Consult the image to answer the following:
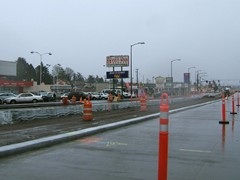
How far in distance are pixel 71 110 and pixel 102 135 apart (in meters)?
8.48

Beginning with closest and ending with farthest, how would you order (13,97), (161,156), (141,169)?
(161,156)
(141,169)
(13,97)

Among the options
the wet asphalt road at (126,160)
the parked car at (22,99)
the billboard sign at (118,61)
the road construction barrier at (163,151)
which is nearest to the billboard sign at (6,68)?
the parked car at (22,99)

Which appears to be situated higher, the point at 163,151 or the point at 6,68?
the point at 6,68

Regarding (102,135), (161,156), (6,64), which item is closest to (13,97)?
(6,64)

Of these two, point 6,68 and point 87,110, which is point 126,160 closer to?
point 87,110

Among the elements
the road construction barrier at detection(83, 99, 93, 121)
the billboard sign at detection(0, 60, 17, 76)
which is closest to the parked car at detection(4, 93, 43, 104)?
the billboard sign at detection(0, 60, 17, 76)

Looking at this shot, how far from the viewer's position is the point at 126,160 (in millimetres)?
7258

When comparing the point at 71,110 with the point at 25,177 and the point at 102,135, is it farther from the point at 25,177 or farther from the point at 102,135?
the point at 25,177

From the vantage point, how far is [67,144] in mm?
9414

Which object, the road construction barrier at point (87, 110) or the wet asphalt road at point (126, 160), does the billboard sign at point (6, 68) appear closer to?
the road construction barrier at point (87, 110)

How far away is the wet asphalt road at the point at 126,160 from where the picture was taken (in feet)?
20.0

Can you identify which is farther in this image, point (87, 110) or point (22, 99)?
point (22, 99)

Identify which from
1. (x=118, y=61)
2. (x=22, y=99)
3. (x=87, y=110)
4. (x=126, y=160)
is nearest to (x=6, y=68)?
(x=22, y=99)

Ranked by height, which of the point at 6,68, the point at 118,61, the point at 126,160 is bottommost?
the point at 126,160
